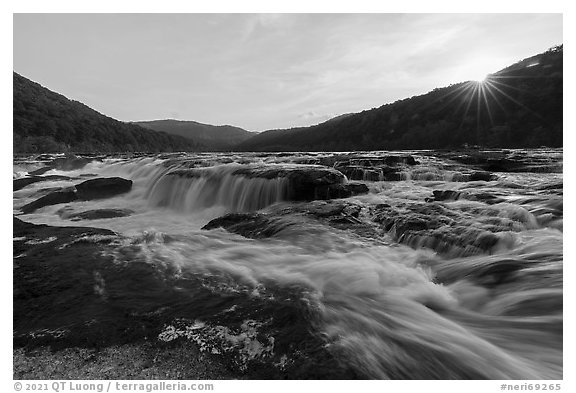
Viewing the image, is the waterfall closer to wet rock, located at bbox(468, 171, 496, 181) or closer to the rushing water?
the rushing water

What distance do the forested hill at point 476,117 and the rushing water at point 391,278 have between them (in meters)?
50.3

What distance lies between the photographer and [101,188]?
41.8 ft

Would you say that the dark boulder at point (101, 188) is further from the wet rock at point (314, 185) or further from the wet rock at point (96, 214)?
the wet rock at point (314, 185)

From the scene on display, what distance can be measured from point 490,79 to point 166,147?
81.8 m

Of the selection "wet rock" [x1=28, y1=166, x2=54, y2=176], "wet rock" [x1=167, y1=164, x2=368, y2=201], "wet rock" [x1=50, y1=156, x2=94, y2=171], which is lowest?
"wet rock" [x1=167, y1=164, x2=368, y2=201]

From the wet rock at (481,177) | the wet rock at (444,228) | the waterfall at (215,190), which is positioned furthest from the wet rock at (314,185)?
the wet rock at (481,177)

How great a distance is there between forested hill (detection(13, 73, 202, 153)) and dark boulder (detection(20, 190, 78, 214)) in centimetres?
4562

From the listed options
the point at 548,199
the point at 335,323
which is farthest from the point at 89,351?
the point at 548,199

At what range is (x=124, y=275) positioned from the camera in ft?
14.8

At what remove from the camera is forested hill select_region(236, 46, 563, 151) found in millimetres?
54097

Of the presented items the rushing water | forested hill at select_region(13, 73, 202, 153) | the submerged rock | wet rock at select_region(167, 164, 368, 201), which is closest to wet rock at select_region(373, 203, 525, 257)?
the rushing water

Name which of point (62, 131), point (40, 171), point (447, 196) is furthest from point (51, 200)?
point (62, 131)

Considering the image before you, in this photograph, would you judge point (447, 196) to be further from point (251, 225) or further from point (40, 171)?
point (40, 171)
